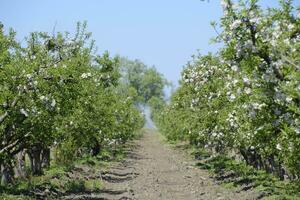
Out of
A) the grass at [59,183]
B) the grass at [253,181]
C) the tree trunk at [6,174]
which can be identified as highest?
the tree trunk at [6,174]

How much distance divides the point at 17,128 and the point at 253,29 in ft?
30.7

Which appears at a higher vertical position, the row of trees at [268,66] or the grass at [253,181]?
the row of trees at [268,66]

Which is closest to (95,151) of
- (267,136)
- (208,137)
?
(208,137)

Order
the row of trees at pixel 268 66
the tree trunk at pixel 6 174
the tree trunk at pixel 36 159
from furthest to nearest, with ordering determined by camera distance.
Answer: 1. the tree trunk at pixel 36 159
2. the tree trunk at pixel 6 174
3. the row of trees at pixel 268 66

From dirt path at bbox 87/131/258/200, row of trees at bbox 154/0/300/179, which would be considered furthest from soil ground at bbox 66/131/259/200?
row of trees at bbox 154/0/300/179

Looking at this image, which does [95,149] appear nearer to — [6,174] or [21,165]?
[21,165]

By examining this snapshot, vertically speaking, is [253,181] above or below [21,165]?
below

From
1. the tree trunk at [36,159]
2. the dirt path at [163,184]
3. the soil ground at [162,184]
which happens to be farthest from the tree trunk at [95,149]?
the tree trunk at [36,159]

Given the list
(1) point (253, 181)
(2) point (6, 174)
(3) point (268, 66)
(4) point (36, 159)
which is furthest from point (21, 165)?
(3) point (268, 66)

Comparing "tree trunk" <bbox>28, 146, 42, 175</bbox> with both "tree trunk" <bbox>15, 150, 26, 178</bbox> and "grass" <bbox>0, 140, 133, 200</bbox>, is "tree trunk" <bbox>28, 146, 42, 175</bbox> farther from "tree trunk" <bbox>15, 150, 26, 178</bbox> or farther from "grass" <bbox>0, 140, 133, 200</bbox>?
"tree trunk" <bbox>15, 150, 26, 178</bbox>

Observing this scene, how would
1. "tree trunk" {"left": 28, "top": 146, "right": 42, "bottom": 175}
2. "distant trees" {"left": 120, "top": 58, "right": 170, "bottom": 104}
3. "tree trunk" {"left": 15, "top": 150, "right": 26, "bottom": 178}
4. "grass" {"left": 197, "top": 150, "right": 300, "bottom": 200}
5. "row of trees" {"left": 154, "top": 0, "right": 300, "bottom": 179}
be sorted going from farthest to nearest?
"distant trees" {"left": 120, "top": 58, "right": 170, "bottom": 104}
"tree trunk" {"left": 28, "top": 146, "right": 42, "bottom": 175}
"tree trunk" {"left": 15, "top": 150, "right": 26, "bottom": 178}
"grass" {"left": 197, "top": 150, "right": 300, "bottom": 200}
"row of trees" {"left": 154, "top": 0, "right": 300, "bottom": 179}

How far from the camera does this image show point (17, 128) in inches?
711

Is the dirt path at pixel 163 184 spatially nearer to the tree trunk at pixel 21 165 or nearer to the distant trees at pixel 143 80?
the tree trunk at pixel 21 165

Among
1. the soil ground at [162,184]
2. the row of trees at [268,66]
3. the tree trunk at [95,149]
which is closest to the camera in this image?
the row of trees at [268,66]
